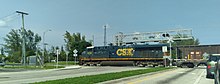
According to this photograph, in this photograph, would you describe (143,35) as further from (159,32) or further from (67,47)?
(67,47)

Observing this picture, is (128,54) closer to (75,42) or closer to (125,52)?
(125,52)

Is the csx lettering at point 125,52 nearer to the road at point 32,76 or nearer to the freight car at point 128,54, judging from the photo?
the freight car at point 128,54

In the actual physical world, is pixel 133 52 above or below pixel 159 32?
below

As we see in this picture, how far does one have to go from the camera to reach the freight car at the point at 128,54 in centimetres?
5612

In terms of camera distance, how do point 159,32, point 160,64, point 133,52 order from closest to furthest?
point 160,64, point 133,52, point 159,32

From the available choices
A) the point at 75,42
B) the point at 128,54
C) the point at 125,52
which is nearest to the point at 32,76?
the point at 128,54

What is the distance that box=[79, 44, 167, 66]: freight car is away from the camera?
56116 mm

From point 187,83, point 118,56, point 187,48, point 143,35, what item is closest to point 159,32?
point 143,35

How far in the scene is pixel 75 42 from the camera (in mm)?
112375

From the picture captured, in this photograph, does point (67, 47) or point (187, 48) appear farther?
→ point (67, 47)

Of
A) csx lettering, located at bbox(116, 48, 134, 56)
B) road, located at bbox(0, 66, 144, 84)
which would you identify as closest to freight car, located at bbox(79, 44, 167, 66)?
csx lettering, located at bbox(116, 48, 134, 56)

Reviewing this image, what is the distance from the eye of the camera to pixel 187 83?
19.1 meters

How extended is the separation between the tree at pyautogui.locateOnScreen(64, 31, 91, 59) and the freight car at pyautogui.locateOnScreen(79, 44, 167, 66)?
41566mm

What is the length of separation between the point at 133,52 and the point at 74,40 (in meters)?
61.3
